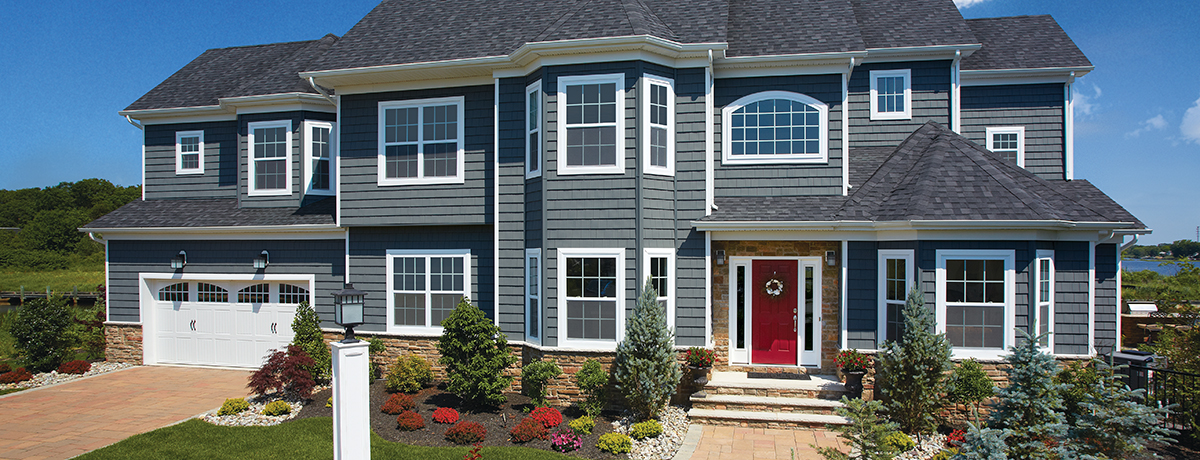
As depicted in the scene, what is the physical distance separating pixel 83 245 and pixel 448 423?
6177 cm

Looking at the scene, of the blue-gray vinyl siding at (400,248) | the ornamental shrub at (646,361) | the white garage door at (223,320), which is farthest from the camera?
the white garage door at (223,320)

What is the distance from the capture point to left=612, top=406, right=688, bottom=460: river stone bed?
845 centimetres

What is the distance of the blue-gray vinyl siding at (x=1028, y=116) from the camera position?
14.0 m

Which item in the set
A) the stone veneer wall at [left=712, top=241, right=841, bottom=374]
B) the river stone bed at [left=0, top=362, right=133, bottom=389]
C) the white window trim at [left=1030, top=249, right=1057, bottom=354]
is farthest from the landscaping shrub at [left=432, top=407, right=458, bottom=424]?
the river stone bed at [left=0, top=362, right=133, bottom=389]

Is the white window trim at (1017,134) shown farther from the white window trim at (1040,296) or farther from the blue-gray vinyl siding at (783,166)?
the blue-gray vinyl siding at (783,166)

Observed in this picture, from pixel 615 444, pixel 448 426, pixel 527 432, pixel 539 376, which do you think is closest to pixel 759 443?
pixel 615 444

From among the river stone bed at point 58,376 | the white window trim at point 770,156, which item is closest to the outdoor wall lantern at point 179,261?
the river stone bed at point 58,376

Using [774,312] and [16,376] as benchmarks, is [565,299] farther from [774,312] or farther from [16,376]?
[16,376]

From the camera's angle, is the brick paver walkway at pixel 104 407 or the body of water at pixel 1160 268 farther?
the body of water at pixel 1160 268

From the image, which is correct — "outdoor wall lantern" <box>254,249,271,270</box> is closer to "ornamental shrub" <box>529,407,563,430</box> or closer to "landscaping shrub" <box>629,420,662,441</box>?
"ornamental shrub" <box>529,407,563,430</box>

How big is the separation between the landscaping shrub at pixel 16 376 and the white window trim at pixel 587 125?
1243 centimetres

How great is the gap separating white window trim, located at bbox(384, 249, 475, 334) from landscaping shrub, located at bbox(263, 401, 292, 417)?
2528 mm

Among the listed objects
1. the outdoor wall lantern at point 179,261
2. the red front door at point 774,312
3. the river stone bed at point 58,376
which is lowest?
the river stone bed at point 58,376

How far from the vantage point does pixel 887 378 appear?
30.0 ft
